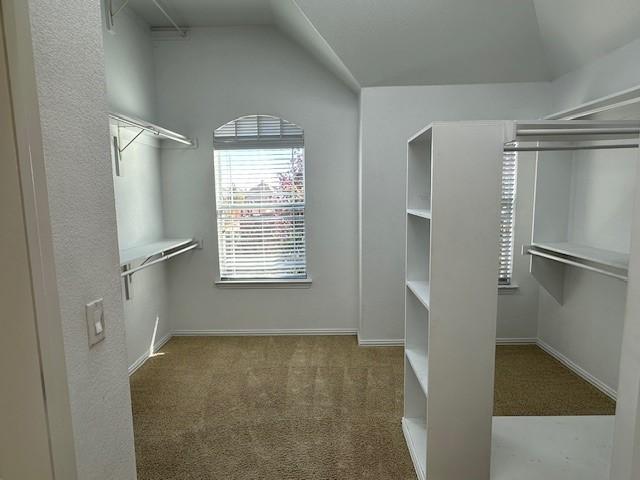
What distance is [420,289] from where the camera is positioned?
205cm

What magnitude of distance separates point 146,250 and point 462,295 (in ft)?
7.84

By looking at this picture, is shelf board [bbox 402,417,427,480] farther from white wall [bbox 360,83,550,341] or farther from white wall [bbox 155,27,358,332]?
white wall [bbox 155,27,358,332]

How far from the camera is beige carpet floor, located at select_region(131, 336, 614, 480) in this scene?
2.10m

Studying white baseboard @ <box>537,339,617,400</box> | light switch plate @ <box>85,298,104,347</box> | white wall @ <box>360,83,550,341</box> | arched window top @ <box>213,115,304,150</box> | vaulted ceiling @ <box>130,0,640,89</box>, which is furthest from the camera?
arched window top @ <box>213,115,304,150</box>

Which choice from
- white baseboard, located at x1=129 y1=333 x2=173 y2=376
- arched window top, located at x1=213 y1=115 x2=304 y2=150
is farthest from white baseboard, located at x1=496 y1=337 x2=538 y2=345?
white baseboard, located at x1=129 y1=333 x2=173 y2=376

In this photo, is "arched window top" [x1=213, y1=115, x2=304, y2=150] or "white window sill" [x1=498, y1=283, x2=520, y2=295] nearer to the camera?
"white window sill" [x1=498, y1=283, x2=520, y2=295]

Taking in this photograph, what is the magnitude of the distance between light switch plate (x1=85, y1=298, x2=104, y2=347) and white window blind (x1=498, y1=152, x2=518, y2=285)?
132 inches

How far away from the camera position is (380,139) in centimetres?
339

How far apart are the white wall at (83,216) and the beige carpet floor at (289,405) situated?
3.97 ft

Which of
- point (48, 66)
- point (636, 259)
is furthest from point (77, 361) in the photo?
point (636, 259)

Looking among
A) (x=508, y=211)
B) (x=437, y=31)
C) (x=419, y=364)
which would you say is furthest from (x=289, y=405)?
(x=437, y=31)

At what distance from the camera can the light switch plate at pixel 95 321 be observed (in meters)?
0.92

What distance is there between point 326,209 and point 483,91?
5.70ft

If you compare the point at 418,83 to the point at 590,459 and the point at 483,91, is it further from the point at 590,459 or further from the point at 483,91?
the point at 590,459
